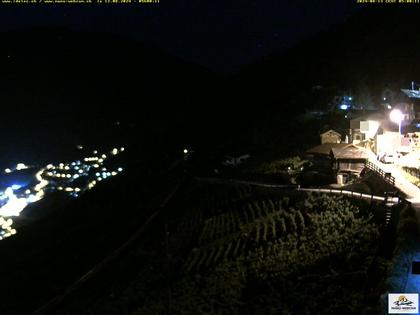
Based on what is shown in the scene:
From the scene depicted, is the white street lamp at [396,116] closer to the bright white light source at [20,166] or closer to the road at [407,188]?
the road at [407,188]

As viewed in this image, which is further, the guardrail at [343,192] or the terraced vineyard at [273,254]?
the guardrail at [343,192]

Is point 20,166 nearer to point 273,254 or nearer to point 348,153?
point 348,153

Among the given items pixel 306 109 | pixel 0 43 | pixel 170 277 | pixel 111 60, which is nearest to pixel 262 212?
pixel 170 277

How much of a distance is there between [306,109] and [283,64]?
104 feet

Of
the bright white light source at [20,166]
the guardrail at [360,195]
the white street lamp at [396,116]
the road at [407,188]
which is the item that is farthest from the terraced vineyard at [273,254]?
the bright white light source at [20,166]

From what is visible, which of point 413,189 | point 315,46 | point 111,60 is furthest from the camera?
point 111,60

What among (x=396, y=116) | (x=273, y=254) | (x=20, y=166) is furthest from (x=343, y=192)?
(x=20, y=166)

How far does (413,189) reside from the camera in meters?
16.2

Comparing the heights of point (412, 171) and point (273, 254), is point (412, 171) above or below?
above

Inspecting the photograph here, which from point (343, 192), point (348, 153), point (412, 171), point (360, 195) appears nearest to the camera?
point (360, 195)

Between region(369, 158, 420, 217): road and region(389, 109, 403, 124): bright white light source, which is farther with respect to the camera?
region(389, 109, 403, 124): bright white light source

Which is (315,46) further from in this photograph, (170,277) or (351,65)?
(170,277)

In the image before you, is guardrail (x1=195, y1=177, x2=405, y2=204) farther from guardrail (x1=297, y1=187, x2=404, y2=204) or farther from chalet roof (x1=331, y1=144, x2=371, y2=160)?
chalet roof (x1=331, y1=144, x2=371, y2=160)

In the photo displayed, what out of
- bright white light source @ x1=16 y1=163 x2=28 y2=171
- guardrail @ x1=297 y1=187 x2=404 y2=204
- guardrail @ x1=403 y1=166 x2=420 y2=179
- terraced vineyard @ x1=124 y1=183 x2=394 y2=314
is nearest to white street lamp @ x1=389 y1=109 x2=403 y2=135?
guardrail @ x1=403 y1=166 x2=420 y2=179
